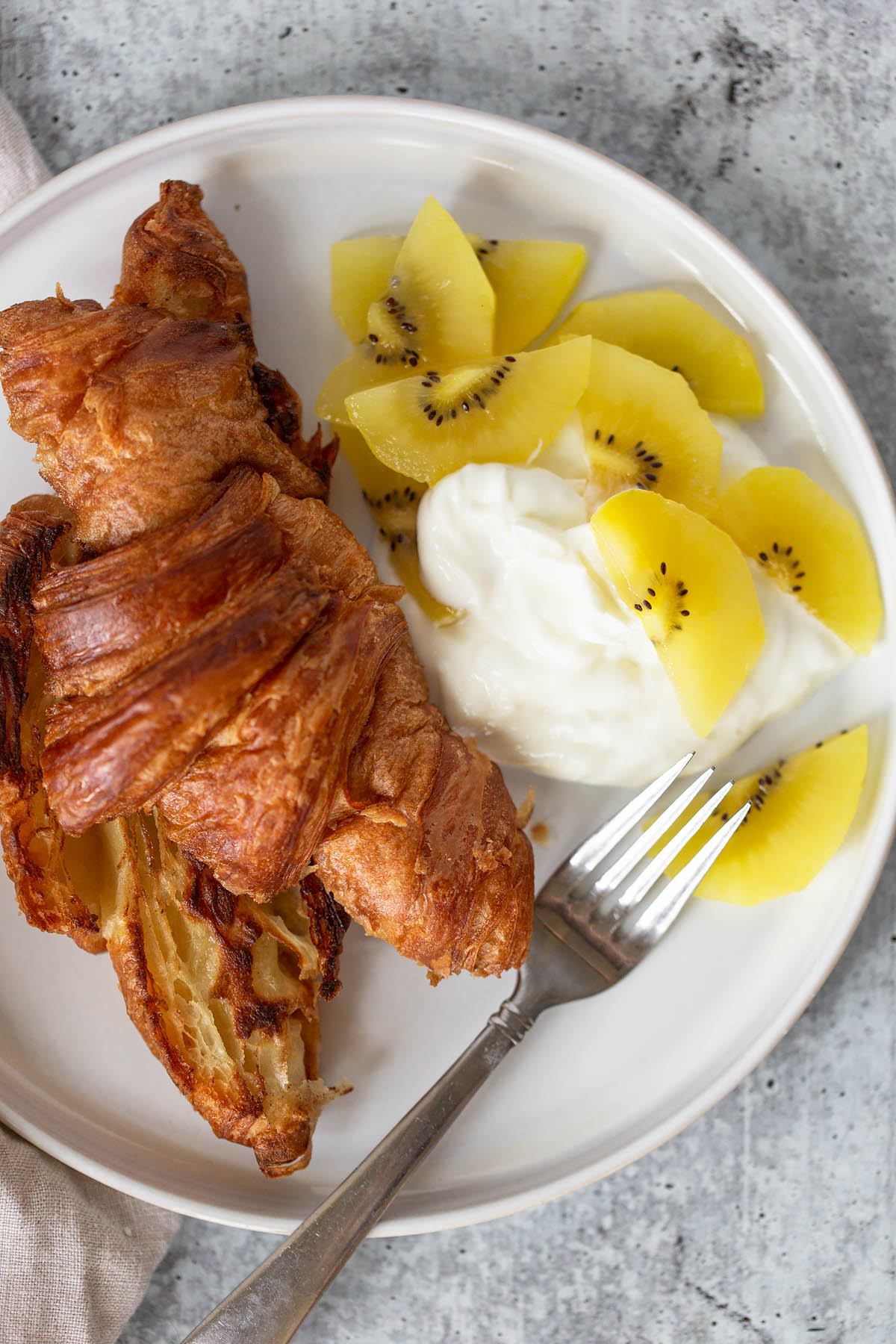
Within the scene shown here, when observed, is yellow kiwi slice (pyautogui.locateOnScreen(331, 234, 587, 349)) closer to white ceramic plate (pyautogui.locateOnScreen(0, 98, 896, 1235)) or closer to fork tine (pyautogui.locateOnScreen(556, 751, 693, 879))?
white ceramic plate (pyautogui.locateOnScreen(0, 98, 896, 1235))

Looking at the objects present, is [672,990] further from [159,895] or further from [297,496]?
[297,496]

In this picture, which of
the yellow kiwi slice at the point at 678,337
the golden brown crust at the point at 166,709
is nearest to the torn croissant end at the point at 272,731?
the golden brown crust at the point at 166,709

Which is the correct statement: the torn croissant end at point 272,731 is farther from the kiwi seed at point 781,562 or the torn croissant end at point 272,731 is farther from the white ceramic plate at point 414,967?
the kiwi seed at point 781,562

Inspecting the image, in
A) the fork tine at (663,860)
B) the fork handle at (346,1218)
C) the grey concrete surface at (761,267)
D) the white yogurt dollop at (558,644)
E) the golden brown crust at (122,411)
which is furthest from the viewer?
the grey concrete surface at (761,267)

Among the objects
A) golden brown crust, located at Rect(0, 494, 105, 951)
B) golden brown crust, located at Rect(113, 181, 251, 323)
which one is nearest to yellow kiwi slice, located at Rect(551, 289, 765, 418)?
golden brown crust, located at Rect(113, 181, 251, 323)

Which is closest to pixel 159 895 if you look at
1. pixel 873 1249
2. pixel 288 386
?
pixel 288 386

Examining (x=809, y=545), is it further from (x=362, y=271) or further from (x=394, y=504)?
(x=362, y=271)
